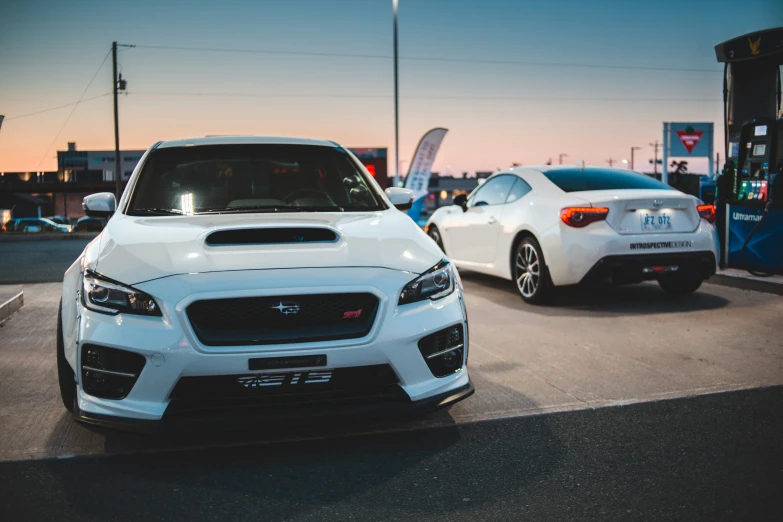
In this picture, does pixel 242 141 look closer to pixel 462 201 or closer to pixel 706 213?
pixel 462 201

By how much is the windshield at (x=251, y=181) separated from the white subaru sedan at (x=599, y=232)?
307cm

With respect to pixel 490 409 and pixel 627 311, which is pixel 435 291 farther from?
pixel 627 311

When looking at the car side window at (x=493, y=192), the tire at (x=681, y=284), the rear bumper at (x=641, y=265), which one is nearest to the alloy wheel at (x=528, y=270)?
the rear bumper at (x=641, y=265)

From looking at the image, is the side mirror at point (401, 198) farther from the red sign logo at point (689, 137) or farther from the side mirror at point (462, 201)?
the red sign logo at point (689, 137)

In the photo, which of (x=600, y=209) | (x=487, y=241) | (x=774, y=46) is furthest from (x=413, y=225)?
(x=774, y=46)

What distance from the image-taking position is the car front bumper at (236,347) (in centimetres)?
324

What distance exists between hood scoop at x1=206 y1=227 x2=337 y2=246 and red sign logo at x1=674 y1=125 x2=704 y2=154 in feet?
92.9

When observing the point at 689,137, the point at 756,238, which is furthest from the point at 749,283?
the point at 689,137

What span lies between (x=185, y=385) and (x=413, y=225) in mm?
1664

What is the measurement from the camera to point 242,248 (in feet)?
12.0

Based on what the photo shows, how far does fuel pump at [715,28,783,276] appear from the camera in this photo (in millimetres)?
9195

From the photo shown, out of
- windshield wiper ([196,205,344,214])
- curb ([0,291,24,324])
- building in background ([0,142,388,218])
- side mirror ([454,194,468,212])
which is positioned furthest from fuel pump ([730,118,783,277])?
building in background ([0,142,388,218])

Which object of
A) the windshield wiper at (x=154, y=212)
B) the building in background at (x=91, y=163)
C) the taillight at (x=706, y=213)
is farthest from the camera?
the building in background at (x=91, y=163)

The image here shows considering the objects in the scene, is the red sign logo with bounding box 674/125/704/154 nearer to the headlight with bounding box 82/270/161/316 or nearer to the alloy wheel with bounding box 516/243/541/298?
the alloy wheel with bounding box 516/243/541/298
